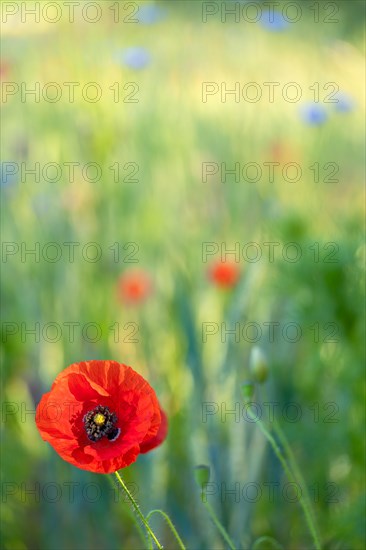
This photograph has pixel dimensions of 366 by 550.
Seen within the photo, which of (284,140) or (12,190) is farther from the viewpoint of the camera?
(284,140)

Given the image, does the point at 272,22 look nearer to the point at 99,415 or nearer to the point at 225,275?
the point at 225,275

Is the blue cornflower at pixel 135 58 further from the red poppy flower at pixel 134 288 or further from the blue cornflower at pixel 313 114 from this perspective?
the red poppy flower at pixel 134 288

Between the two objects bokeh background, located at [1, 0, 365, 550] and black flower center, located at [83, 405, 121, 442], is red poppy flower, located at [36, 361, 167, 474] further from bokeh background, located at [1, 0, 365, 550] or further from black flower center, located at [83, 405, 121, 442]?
bokeh background, located at [1, 0, 365, 550]

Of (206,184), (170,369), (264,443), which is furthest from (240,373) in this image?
(206,184)

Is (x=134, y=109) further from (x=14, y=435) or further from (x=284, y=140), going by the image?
(x=14, y=435)

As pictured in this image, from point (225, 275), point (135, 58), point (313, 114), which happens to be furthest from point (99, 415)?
point (135, 58)

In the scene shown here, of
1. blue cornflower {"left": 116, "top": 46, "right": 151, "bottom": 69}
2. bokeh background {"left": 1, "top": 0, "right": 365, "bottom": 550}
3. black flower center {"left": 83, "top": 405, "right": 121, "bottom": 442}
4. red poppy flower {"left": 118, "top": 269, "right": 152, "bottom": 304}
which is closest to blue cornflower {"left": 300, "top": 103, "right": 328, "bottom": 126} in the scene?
bokeh background {"left": 1, "top": 0, "right": 365, "bottom": 550}

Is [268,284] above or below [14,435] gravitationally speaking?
above
